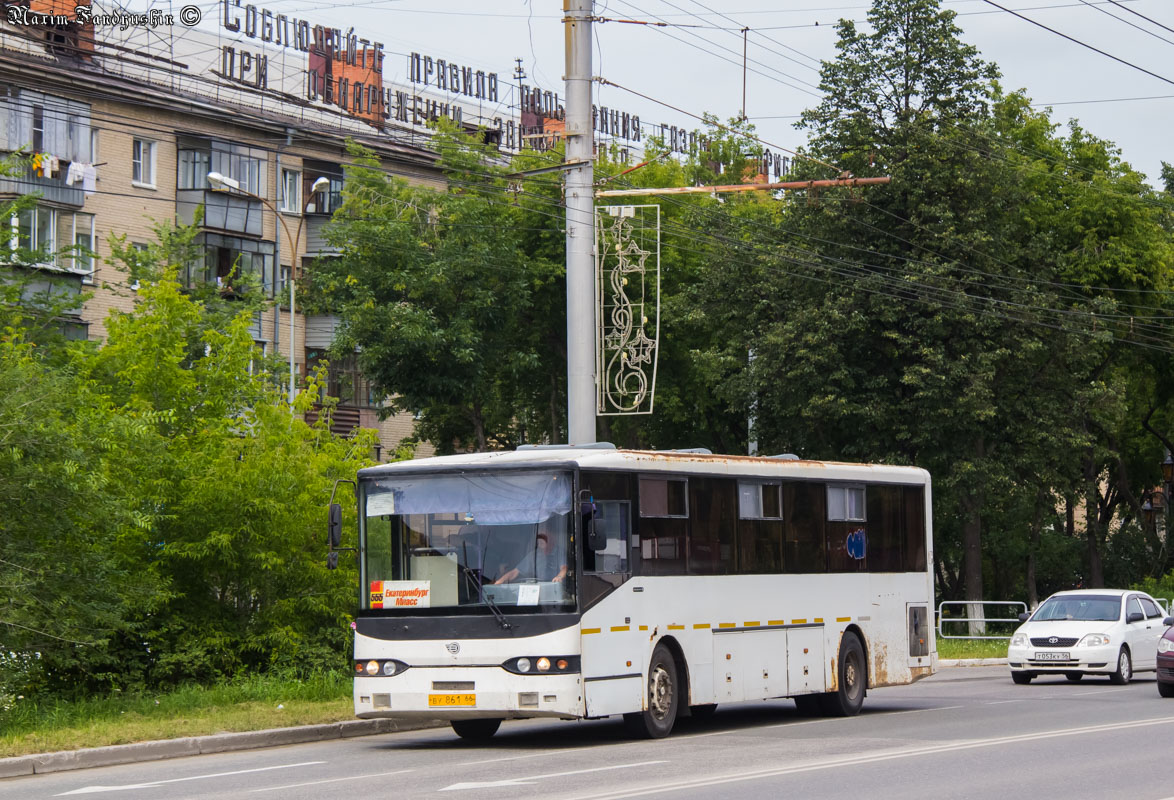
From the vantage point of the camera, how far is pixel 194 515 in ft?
65.6

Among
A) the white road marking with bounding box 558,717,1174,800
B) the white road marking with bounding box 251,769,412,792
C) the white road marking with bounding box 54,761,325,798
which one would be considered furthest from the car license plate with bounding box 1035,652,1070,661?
the white road marking with bounding box 251,769,412,792

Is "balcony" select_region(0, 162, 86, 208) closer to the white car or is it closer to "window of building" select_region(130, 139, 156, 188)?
"window of building" select_region(130, 139, 156, 188)

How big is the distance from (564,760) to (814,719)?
617cm

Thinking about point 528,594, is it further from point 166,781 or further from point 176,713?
point 176,713

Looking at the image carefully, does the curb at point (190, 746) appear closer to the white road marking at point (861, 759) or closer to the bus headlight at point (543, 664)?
the bus headlight at point (543, 664)

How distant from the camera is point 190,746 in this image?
15852 mm

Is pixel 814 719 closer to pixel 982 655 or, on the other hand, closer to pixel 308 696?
pixel 308 696

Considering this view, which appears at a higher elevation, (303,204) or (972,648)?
(303,204)

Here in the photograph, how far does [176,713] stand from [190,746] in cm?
205

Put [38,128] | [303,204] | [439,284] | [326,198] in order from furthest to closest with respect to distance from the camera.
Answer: [326,198] < [303,204] < [38,128] < [439,284]

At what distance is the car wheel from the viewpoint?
90.3 feet

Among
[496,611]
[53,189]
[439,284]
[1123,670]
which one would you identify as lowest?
[1123,670]

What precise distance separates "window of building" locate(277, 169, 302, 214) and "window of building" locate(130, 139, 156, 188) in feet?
20.8

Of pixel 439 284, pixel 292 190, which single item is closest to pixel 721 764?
pixel 439 284
